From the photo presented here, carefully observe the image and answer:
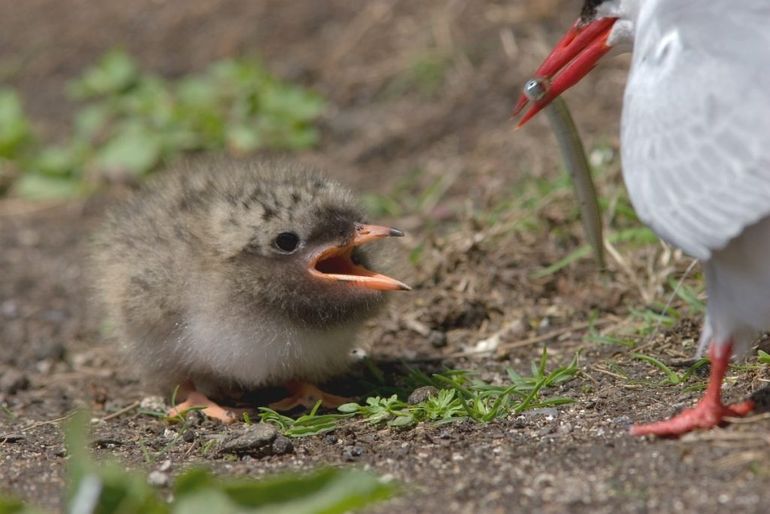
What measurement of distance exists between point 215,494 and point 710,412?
57.8 inches

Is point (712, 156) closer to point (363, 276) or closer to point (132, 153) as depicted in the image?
point (363, 276)

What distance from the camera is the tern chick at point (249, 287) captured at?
14.0 feet

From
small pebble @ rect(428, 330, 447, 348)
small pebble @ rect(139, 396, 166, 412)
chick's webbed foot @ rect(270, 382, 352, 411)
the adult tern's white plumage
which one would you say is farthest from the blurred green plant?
small pebble @ rect(428, 330, 447, 348)

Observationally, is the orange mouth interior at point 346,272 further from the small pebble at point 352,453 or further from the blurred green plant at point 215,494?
the blurred green plant at point 215,494

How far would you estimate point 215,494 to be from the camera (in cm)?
296

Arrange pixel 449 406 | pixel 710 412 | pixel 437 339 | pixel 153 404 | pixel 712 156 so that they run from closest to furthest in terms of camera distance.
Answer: pixel 712 156, pixel 710 412, pixel 449 406, pixel 153 404, pixel 437 339

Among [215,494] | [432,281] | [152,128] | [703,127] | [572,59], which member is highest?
[152,128]

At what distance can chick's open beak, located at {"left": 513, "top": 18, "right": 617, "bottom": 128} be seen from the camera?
4.30m

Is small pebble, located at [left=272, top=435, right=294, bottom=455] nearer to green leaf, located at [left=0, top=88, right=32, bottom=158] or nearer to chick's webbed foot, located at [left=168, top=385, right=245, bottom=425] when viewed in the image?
chick's webbed foot, located at [left=168, top=385, right=245, bottom=425]

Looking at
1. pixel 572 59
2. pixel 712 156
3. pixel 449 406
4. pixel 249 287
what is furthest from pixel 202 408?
pixel 712 156

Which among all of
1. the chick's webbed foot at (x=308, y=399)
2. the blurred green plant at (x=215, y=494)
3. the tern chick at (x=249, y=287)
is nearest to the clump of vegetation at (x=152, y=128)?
the tern chick at (x=249, y=287)

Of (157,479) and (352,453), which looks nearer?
(157,479)

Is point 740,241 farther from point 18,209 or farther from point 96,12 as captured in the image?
point 96,12

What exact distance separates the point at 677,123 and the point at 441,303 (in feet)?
6.37
